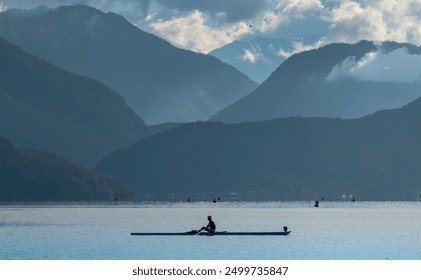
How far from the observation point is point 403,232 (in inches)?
7136

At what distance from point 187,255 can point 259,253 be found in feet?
31.9
